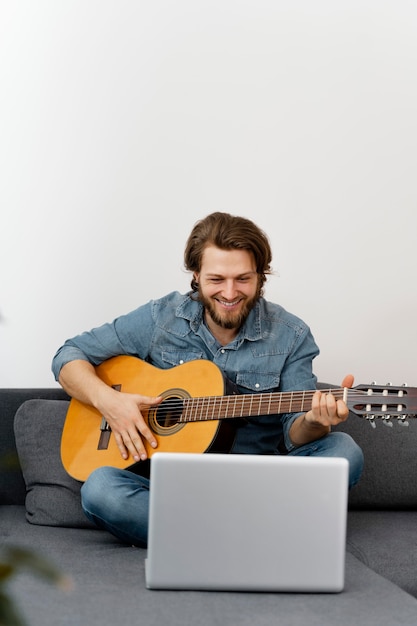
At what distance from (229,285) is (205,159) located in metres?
0.80

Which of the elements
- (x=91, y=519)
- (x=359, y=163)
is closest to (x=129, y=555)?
(x=91, y=519)

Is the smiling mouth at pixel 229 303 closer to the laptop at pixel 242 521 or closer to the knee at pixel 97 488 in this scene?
the knee at pixel 97 488

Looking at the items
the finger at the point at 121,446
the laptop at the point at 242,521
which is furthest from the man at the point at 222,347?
the laptop at the point at 242,521

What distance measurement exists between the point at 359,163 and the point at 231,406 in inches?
54.2

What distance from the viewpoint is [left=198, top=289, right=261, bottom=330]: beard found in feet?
8.58

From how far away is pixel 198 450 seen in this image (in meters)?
2.30

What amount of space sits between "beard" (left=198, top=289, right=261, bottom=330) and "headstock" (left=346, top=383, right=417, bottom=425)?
581 millimetres

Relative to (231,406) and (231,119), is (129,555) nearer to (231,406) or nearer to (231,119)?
(231,406)

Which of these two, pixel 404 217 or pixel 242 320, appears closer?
pixel 242 320

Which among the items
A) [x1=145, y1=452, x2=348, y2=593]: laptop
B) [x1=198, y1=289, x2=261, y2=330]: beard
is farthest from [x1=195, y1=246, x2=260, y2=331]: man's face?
[x1=145, y1=452, x2=348, y2=593]: laptop

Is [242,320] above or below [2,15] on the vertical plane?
below

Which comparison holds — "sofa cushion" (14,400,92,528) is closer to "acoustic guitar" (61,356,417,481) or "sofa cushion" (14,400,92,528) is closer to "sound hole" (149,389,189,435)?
"acoustic guitar" (61,356,417,481)

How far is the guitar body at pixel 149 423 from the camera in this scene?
235 cm

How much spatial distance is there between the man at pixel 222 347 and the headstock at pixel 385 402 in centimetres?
25
